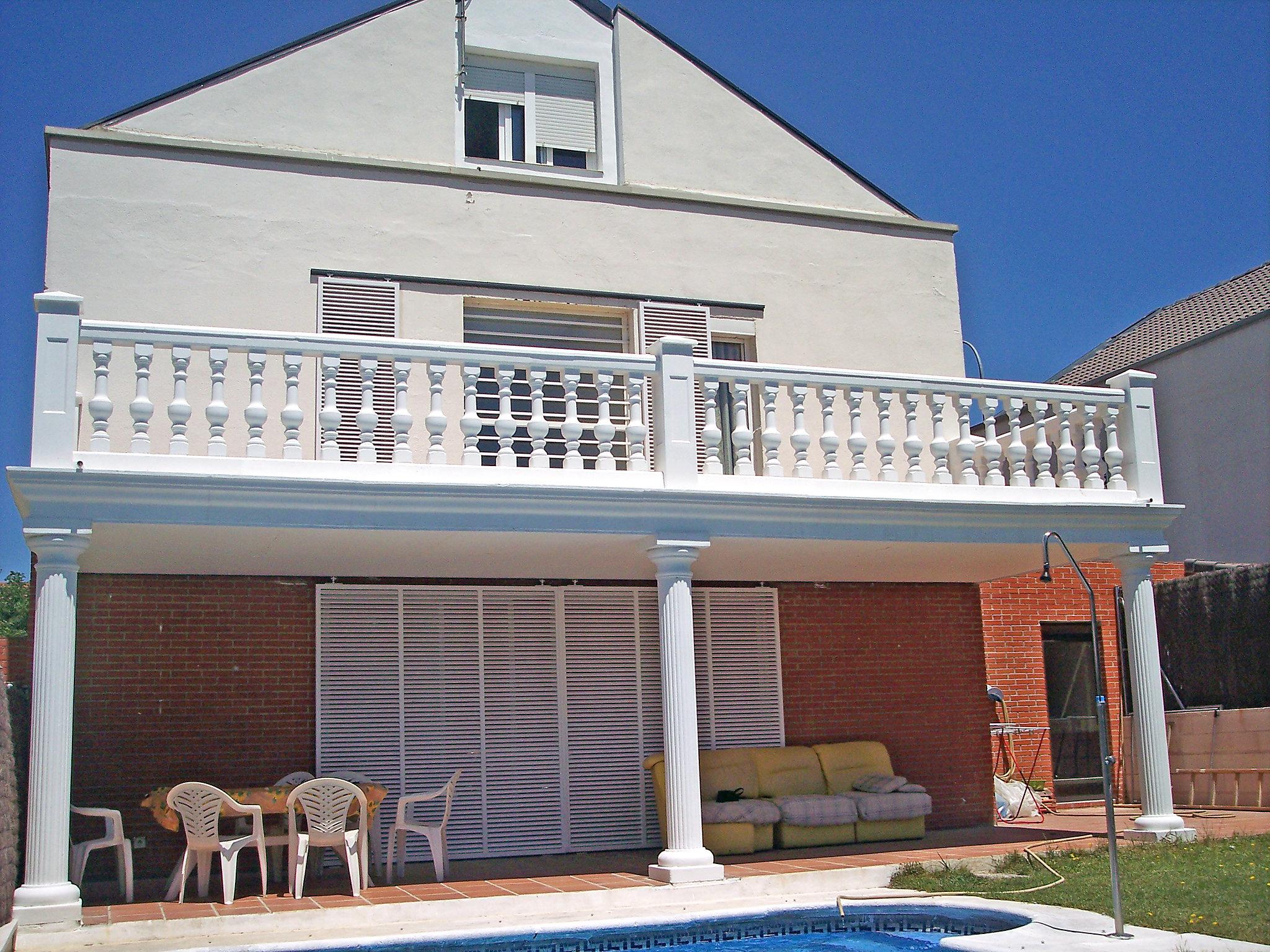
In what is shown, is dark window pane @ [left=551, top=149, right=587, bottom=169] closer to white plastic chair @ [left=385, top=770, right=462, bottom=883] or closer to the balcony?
the balcony

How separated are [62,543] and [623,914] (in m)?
4.41

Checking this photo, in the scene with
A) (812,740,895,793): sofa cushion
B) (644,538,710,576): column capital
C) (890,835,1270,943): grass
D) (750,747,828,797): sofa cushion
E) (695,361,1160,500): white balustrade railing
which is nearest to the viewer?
(890,835,1270,943): grass

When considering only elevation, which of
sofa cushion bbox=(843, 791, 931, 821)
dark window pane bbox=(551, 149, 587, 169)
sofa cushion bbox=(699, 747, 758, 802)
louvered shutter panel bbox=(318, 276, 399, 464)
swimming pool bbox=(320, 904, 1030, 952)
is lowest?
swimming pool bbox=(320, 904, 1030, 952)

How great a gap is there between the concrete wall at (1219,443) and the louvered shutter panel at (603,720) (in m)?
13.5

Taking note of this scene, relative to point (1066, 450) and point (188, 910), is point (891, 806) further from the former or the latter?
point (188, 910)

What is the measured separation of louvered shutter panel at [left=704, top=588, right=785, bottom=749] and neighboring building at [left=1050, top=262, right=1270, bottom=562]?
11112 millimetres

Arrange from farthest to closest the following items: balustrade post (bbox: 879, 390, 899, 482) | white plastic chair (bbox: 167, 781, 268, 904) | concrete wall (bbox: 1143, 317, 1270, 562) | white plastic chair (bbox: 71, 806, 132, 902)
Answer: concrete wall (bbox: 1143, 317, 1270, 562) < balustrade post (bbox: 879, 390, 899, 482) < white plastic chair (bbox: 71, 806, 132, 902) < white plastic chair (bbox: 167, 781, 268, 904)

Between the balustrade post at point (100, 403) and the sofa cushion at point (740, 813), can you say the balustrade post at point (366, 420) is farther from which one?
the sofa cushion at point (740, 813)

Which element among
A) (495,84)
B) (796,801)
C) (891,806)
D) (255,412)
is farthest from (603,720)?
(495,84)

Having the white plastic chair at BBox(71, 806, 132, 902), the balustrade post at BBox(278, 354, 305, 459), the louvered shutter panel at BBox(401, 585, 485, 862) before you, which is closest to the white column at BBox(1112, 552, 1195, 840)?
the louvered shutter panel at BBox(401, 585, 485, 862)

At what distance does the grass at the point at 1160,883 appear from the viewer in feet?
22.7

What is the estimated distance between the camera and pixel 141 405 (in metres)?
8.17

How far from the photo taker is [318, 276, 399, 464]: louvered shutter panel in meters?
11.1

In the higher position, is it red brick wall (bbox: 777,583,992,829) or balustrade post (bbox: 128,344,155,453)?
balustrade post (bbox: 128,344,155,453)
